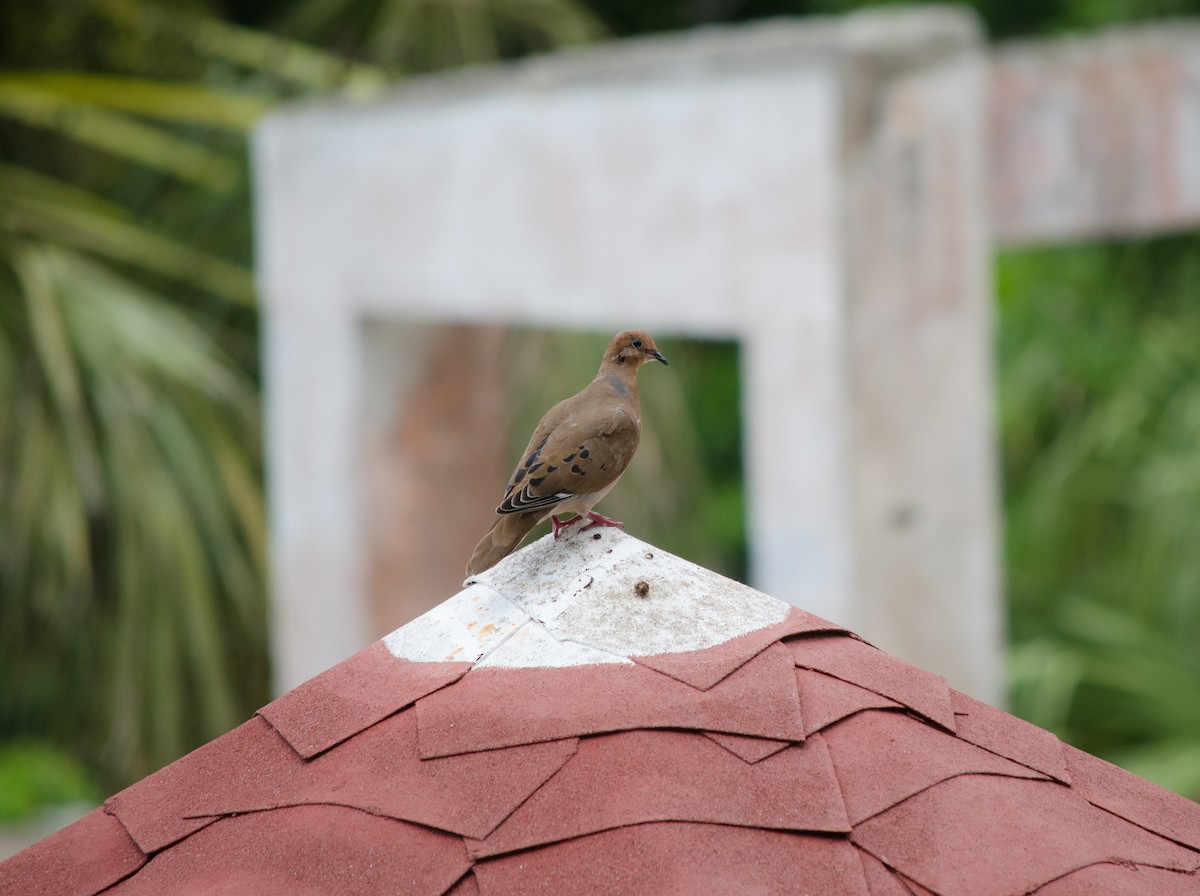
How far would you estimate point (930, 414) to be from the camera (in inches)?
177

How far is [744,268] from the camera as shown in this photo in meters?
4.32

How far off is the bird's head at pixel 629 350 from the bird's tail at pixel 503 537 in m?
0.39

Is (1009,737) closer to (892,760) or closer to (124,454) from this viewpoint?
(892,760)

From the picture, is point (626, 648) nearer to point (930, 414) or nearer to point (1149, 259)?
point (930, 414)

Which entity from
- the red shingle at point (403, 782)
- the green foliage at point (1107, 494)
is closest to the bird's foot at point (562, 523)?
the red shingle at point (403, 782)

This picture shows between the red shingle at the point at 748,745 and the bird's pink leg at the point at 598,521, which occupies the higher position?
the bird's pink leg at the point at 598,521

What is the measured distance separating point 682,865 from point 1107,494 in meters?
7.06

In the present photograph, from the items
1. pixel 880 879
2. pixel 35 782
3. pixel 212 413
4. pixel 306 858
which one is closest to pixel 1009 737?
pixel 880 879

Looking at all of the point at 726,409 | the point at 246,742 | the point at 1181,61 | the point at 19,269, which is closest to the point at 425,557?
the point at 19,269

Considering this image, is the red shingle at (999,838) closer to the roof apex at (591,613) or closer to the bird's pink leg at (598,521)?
the roof apex at (591,613)

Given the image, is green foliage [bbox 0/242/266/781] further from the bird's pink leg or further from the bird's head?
the bird's pink leg

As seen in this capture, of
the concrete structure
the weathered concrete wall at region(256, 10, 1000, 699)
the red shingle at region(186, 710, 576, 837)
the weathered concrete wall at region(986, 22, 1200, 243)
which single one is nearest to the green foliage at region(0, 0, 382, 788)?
the concrete structure

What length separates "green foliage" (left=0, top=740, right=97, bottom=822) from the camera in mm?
6953

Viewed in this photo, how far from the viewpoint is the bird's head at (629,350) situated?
231 cm
